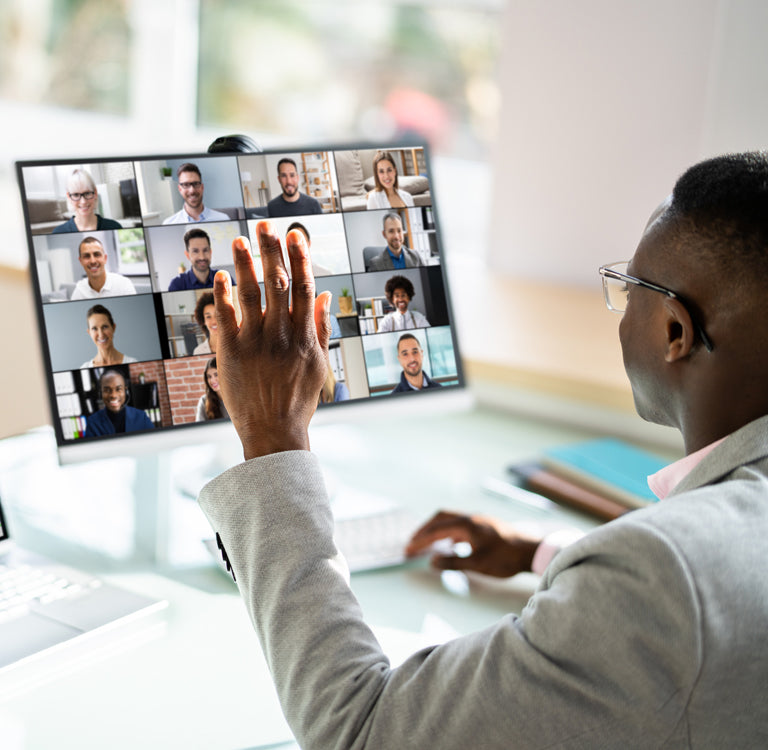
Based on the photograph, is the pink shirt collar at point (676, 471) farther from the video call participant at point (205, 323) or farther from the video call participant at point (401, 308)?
the video call participant at point (205, 323)

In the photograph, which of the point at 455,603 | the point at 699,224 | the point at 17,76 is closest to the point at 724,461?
the point at 699,224

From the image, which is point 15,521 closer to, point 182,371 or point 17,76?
point 182,371

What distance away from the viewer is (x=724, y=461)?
0.65 metres

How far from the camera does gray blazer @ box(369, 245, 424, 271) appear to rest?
1120 mm

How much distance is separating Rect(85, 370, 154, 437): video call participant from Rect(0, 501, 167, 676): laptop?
0.20m

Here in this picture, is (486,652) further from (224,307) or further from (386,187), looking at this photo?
(386,187)

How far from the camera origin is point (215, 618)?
1035mm

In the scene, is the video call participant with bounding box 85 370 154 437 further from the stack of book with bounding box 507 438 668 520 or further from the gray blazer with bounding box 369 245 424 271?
the stack of book with bounding box 507 438 668 520

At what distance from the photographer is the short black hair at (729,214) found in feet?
2.16

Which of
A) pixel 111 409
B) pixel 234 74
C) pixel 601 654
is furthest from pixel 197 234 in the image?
pixel 234 74

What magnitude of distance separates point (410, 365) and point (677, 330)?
1.58ft

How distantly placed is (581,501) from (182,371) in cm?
68

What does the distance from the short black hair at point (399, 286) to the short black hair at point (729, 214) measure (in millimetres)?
463

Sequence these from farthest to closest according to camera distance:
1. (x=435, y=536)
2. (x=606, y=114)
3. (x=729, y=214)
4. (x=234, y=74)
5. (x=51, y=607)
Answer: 1. (x=234, y=74)
2. (x=606, y=114)
3. (x=435, y=536)
4. (x=51, y=607)
5. (x=729, y=214)
